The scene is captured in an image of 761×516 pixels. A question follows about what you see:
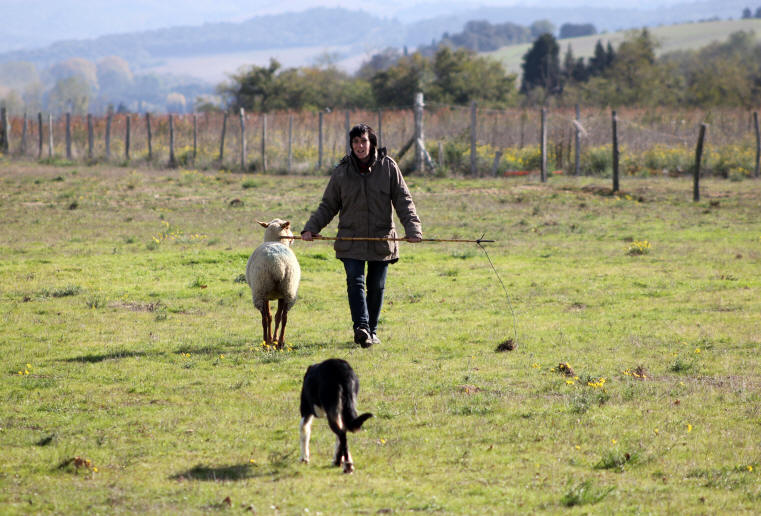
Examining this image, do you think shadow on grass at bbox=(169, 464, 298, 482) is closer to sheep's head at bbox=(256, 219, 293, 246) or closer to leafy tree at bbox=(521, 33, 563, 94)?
sheep's head at bbox=(256, 219, 293, 246)

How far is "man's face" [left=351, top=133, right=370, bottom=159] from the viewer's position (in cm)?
877

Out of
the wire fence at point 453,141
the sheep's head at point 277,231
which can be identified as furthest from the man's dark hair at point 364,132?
the wire fence at point 453,141

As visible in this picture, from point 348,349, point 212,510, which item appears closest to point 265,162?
point 348,349

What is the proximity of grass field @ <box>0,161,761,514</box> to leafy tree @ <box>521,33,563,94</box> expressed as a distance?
243ft

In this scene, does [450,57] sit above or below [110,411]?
above

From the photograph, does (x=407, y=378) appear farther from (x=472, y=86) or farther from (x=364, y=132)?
(x=472, y=86)

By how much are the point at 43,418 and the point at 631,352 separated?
586 centimetres

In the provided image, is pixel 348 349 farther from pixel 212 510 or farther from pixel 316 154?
pixel 316 154

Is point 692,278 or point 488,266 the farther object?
point 488,266

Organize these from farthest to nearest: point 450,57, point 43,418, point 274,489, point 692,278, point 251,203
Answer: point 450,57, point 251,203, point 692,278, point 43,418, point 274,489

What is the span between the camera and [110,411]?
7.24 m

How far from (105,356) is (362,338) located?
2.66m

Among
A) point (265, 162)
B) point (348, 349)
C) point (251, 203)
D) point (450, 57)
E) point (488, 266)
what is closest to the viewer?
point (348, 349)

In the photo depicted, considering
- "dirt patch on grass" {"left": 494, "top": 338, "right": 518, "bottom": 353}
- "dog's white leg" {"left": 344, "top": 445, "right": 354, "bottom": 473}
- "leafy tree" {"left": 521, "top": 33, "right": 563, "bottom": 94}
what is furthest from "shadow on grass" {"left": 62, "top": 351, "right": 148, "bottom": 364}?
"leafy tree" {"left": 521, "top": 33, "right": 563, "bottom": 94}
